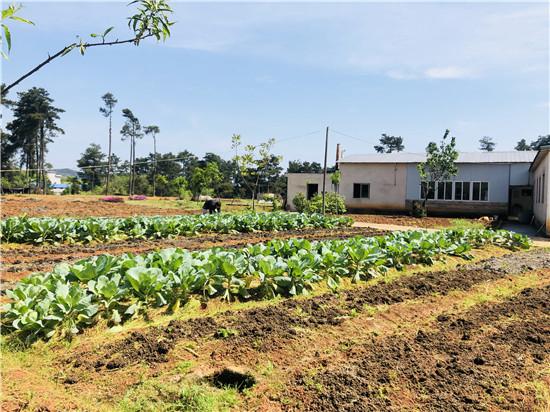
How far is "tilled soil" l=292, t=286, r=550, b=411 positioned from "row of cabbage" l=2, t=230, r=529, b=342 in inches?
78.1

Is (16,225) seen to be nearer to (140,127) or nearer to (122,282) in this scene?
(122,282)

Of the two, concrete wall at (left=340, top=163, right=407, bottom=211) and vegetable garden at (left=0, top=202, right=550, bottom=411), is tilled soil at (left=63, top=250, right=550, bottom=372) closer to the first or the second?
vegetable garden at (left=0, top=202, right=550, bottom=411)

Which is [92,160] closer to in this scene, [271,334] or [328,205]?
[328,205]

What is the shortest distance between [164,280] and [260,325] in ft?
4.49

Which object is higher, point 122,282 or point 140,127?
point 140,127

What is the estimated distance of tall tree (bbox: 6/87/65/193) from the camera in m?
48.3

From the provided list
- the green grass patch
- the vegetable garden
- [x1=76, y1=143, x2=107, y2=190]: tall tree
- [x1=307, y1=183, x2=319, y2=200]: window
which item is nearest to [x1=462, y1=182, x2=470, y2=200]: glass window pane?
[x1=307, y1=183, x2=319, y2=200]: window

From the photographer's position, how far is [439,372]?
12.7ft

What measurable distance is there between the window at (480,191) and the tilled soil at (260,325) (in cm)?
2003

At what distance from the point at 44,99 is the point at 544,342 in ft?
185

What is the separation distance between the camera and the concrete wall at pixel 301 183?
1219 inches

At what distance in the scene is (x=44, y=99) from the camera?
49906mm

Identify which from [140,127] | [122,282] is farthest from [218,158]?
[122,282]

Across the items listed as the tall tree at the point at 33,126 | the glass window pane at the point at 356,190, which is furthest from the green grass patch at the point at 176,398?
the tall tree at the point at 33,126
